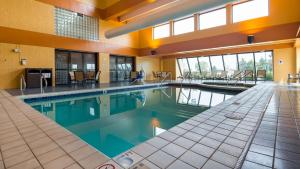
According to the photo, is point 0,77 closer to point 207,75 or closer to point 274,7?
A: point 207,75

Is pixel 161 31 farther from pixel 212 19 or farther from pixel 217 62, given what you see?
pixel 217 62

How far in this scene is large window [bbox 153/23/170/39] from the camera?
39.0 feet

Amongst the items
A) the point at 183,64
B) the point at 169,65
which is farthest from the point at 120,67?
the point at 183,64

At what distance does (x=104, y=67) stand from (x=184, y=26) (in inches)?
233

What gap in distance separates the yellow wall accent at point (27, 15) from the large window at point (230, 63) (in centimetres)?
849

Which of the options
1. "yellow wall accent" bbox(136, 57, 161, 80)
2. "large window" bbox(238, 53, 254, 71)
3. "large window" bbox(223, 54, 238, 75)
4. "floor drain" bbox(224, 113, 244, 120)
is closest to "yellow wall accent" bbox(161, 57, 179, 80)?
"yellow wall accent" bbox(136, 57, 161, 80)

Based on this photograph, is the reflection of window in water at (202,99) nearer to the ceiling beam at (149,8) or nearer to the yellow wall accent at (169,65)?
the ceiling beam at (149,8)

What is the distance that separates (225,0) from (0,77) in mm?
8898

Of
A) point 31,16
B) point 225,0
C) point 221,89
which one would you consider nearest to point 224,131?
point 225,0

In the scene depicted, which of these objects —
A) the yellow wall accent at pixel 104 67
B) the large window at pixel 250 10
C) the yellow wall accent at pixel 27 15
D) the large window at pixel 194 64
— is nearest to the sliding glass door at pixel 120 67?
the yellow wall accent at pixel 104 67

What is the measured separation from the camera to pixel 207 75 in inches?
465

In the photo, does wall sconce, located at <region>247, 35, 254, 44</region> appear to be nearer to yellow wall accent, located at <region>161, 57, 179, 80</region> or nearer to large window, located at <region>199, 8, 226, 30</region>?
large window, located at <region>199, 8, 226, 30</region>

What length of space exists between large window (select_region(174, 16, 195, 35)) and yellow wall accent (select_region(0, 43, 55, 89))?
25.9 feet

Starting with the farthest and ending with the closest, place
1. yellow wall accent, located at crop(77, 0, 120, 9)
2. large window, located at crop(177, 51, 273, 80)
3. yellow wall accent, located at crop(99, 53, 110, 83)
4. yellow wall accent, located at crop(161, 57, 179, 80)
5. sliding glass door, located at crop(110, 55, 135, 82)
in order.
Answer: yellow wall accent, located at crop(161, 57, 179, 80), sliding glass door, located at crop(110, 55, 135, 82), large window, located at crop(177, 51, 273, 80), yellow wall accent, located at crop(99, 53, 110, 83), yellow wall accent, located at crop(77, 0, 120, 9)
